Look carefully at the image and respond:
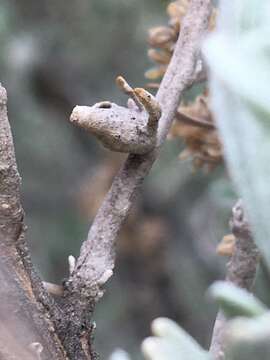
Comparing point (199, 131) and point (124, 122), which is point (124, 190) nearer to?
point (124, 122)

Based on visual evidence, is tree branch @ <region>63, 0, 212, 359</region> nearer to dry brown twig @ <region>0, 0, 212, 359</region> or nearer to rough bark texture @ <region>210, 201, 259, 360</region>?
dry brown twig @ <region>0, 0, 212, 359</region>

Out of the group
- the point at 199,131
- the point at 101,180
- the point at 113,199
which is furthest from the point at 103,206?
the point at 101,180

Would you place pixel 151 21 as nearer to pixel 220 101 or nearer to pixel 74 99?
pixel 74 99

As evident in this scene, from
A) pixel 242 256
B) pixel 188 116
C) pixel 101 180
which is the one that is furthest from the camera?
pixel 101 180

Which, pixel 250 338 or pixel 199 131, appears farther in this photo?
pixel 199 131

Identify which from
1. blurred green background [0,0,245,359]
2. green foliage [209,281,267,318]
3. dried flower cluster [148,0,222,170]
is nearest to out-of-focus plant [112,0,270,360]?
green foliage [209,281,267,318]

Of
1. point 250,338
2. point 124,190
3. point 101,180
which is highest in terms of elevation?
point 101,180

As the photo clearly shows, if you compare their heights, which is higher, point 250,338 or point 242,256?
point 242,256
